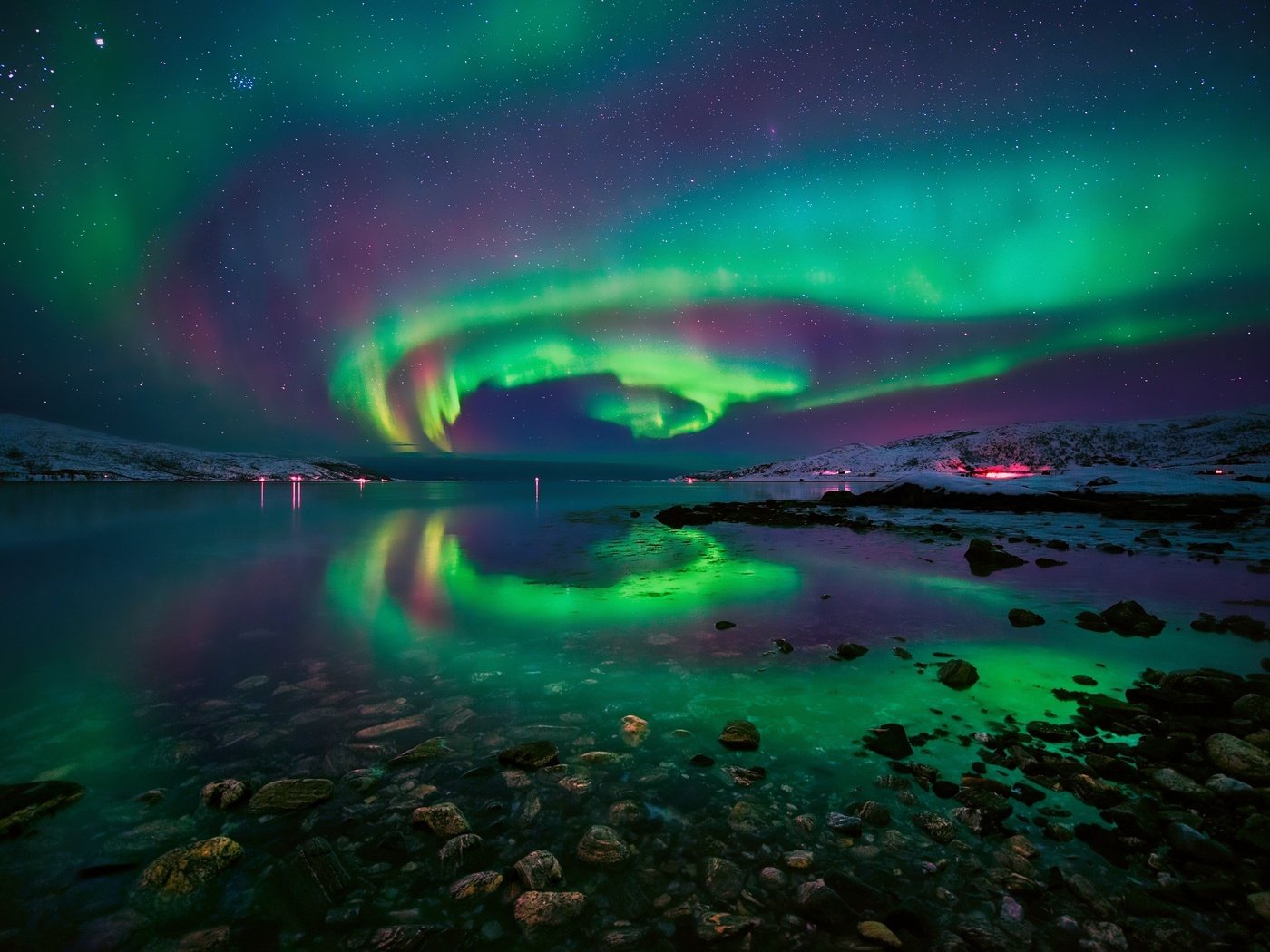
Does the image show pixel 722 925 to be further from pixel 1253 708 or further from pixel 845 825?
pixel 1253 708

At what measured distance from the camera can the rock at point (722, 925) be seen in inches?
143

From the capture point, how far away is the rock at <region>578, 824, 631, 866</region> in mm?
4422

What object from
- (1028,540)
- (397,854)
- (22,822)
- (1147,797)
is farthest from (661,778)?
(1028,540)

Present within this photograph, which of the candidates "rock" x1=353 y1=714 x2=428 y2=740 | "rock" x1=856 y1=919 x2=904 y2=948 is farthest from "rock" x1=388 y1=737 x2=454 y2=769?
"rock" x1=856 y1=919 x2=904 y2=948

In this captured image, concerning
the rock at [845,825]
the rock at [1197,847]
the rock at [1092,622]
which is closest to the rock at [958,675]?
the rock at [1197,847]

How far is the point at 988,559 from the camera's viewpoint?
1933 cm

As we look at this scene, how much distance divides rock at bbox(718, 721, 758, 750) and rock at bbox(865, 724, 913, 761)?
1359 mm

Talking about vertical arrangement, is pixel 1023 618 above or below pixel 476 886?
below

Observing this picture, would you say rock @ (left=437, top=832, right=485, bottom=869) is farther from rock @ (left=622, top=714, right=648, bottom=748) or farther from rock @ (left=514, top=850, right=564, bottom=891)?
rock @ (left=622, top=714, right=648, bottom=748)

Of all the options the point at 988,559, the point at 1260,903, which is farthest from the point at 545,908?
the point at 988,559

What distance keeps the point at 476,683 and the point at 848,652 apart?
6.66 meters

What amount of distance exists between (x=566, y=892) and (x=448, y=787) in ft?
6.83

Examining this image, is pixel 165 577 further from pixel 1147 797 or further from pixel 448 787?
pixel 1147 797

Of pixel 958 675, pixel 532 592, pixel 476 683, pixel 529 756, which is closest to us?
pixel 529 756
